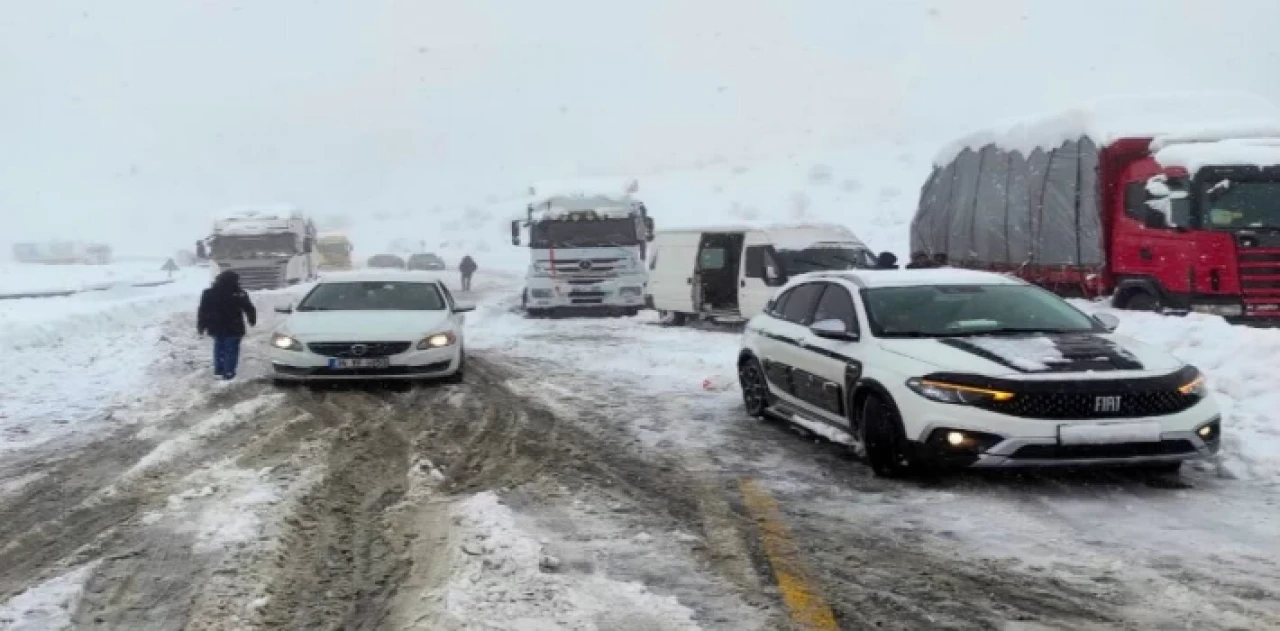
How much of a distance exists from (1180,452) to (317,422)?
274 inches

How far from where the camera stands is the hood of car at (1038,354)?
6641 millimetres

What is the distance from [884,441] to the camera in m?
7.06

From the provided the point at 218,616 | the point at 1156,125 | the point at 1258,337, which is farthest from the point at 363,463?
the point at 1156,125

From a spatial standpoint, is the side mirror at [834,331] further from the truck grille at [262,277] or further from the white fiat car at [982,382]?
the truck grille at [262,277]

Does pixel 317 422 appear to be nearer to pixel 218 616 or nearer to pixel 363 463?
pixel 363 463

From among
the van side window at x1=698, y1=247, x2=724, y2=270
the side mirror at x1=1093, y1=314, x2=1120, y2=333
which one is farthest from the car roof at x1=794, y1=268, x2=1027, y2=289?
the van side window at x1=698, y1=247, x2=724, y2=270

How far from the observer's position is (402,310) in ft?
42.0

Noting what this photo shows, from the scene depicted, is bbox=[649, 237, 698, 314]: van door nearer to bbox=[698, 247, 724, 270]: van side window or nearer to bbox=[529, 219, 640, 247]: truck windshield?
bbox=[698, 247, 724, 270]: van side window

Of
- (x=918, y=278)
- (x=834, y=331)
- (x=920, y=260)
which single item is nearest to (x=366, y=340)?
(x=834, y=331)

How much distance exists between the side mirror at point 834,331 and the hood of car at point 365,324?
5319 millimetres

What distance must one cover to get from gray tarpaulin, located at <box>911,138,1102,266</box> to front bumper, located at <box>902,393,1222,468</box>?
1016cm

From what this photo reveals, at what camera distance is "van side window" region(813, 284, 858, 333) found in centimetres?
798

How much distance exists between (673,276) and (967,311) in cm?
1290

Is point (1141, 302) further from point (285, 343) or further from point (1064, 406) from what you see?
point (285, 343)
